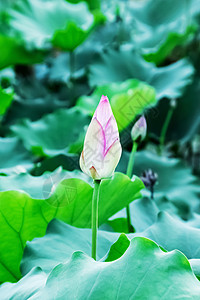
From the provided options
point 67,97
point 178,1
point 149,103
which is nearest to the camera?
point 149,103

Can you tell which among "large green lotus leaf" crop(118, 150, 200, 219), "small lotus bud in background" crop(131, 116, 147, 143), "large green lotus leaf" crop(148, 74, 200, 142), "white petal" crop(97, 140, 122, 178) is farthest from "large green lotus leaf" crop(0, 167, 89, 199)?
"large green lotus leaf" crop(148, 74, 200, 142)

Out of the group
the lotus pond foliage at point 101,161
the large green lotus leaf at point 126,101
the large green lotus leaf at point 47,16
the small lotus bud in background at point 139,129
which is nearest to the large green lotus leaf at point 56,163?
the lotus pond foliage at point 101,161

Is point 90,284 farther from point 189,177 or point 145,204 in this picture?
point 189,177

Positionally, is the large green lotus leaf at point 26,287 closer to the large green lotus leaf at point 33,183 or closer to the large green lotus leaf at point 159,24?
the large green lotus leaf at point 33,183

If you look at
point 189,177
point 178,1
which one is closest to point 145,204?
point 189,177

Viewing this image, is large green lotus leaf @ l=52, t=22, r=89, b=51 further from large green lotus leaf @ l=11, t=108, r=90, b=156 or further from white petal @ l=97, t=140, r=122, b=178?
white petal @ l=97, t=140, r=122, b=178

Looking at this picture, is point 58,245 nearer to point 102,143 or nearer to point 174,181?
point 102,143
